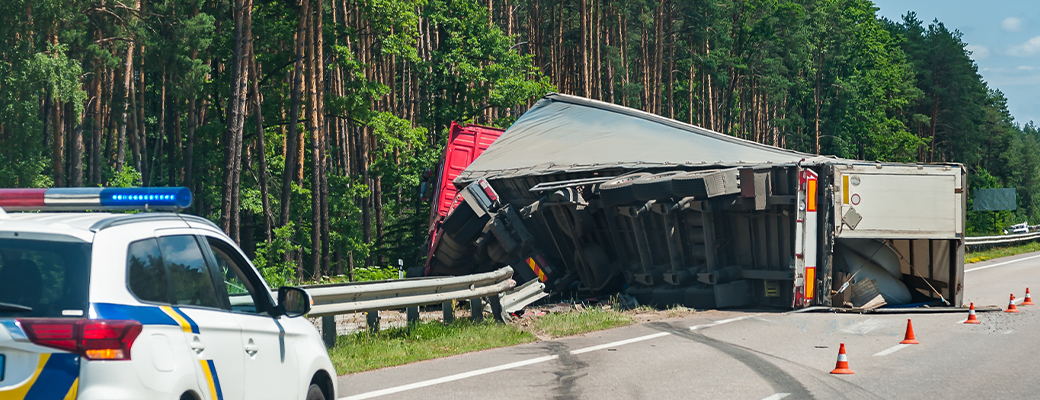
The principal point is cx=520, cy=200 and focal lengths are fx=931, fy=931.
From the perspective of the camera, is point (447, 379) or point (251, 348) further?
point (447, 379)

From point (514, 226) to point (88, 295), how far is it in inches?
451

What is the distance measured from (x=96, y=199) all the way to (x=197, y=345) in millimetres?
886

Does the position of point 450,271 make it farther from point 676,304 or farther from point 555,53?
point 555,53

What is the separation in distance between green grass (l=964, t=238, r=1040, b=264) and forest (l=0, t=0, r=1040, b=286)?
15.5 metres

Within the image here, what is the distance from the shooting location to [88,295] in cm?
328

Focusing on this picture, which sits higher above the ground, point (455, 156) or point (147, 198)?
point (455, 156)

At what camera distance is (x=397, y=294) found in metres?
10.4

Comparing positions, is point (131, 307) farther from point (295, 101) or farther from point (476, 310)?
point (295, 101)

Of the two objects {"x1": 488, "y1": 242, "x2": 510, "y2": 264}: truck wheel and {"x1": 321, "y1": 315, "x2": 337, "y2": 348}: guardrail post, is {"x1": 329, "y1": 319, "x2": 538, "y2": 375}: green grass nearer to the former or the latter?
{"x1": 321, "y1": 315, "x2": 337, "y2": 348}: guardrail post

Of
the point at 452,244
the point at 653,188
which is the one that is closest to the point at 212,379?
the point at 653,188

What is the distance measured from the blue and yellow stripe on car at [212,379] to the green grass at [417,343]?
4778 mm

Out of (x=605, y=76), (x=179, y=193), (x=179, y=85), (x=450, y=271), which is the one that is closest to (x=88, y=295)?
(x=179, y=193)

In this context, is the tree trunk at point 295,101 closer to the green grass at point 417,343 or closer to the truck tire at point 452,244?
the truck tire at point 452,244

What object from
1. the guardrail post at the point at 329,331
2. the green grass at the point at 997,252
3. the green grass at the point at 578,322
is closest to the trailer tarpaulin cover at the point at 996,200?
the green grass at the point at 997,252
